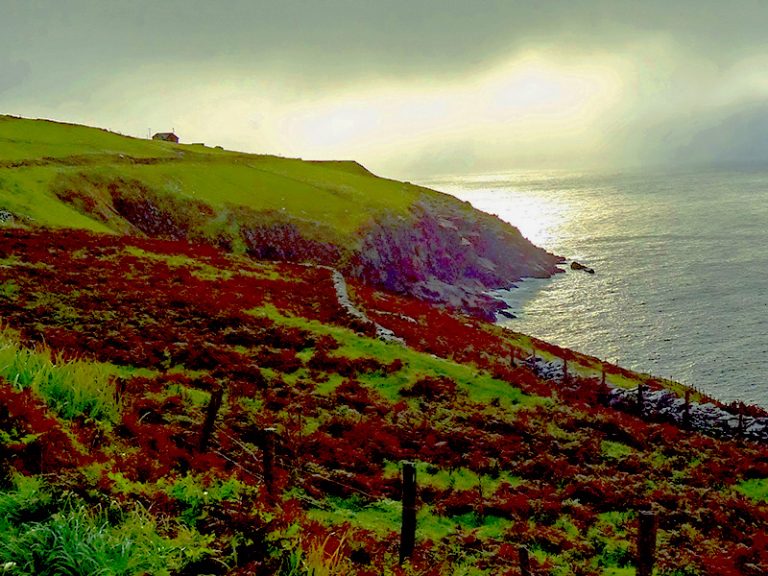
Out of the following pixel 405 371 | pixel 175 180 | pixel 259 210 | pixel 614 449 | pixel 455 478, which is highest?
pixel 175 180

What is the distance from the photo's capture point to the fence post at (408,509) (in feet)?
40.0

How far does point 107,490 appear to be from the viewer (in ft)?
29.1

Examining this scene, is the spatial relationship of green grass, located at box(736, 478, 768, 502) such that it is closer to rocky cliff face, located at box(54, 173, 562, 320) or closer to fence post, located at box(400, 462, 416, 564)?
fence post, located at box(400, 462, 416, 564)

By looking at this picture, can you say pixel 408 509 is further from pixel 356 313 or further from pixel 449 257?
pixel 449 257

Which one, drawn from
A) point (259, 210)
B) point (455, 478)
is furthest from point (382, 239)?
point (455, 478)

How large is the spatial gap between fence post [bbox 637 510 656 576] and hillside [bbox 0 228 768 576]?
12.3ft

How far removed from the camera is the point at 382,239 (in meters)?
87.8

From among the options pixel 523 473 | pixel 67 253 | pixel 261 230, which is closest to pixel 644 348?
pixel 261 230

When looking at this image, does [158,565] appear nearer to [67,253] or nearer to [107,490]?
[107,490]

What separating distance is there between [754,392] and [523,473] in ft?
134

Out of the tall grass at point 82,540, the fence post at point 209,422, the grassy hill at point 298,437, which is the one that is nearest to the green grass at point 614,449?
the grassy hill at point 298,437

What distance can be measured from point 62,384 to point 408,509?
320 inches

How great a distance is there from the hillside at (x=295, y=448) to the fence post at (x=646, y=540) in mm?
3750

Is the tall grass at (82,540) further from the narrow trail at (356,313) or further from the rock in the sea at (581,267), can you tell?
the rock in the sea at (581,267)
